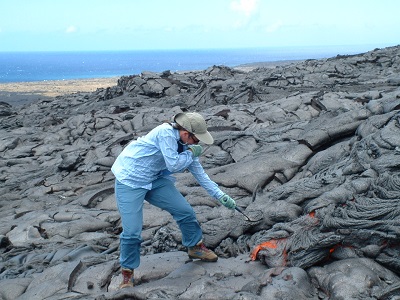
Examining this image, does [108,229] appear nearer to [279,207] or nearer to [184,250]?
[184,250]

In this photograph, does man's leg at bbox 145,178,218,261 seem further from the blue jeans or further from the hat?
the hat

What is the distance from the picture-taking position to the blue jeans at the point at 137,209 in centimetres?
586

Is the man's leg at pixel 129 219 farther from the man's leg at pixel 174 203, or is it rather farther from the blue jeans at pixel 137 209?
the man's leg at pixel 174 203

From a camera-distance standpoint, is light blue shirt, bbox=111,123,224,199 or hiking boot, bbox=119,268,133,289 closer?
light blue shirt, bbox=111,123,224,199

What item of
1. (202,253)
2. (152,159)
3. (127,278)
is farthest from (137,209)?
(202,253)

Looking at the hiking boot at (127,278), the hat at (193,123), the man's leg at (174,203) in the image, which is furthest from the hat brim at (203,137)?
the hiking boot at (127,278)

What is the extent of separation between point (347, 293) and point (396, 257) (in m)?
0.90

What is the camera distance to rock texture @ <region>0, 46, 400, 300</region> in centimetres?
563

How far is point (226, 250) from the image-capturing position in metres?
7.34

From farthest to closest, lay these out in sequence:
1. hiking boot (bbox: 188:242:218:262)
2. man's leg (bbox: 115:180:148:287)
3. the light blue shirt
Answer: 1. hiking boot (bbox: 188:242:218:262)
2. man's leg (bbox: 115:180:148:287)
3. the light blue shirt

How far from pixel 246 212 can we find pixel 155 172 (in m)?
2.44

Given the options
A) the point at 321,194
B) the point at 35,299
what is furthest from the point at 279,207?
the point at 35,299

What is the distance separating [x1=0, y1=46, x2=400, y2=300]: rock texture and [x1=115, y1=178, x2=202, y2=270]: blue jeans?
1.51 ft

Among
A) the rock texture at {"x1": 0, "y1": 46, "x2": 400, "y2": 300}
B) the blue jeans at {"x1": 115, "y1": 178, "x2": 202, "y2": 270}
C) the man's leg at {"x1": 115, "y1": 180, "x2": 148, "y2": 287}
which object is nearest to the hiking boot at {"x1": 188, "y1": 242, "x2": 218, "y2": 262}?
the rock texture at {"x1": 0, "y1": 46, "x2": 400, "y2": 300}
